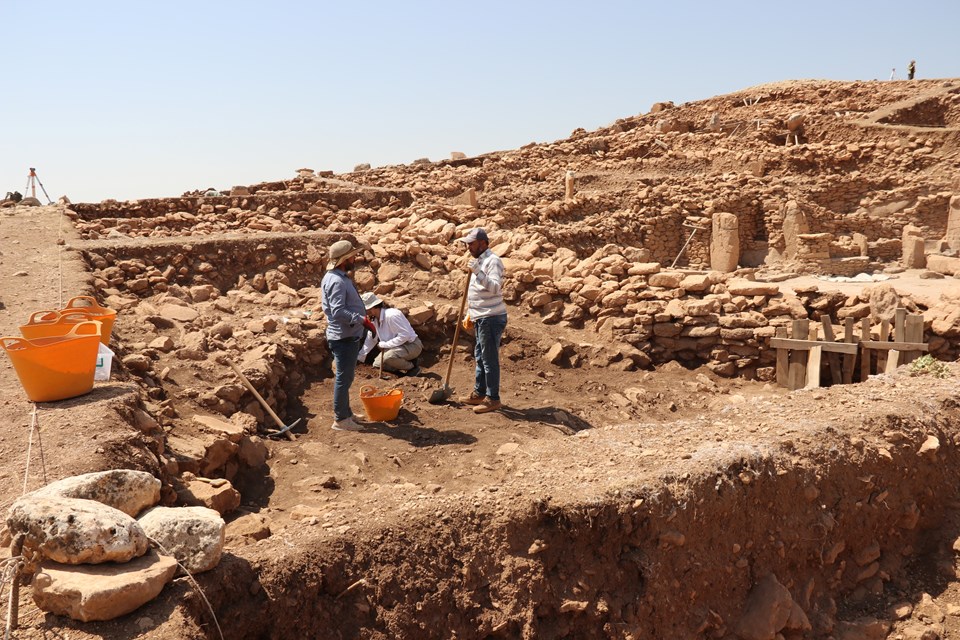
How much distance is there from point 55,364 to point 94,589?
2.15m

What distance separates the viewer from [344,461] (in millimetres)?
5098

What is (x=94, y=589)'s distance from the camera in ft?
8.30

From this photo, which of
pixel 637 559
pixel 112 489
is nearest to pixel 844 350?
pixel 637 559

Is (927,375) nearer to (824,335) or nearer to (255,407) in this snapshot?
(824,335)

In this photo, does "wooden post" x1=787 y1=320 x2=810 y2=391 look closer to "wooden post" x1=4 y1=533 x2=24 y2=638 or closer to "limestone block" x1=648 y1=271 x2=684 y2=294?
"limestone block" x1=648 y1=271 x2=684 y2=294

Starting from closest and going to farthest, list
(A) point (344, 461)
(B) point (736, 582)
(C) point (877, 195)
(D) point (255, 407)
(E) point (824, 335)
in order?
(B) point (736, 582), (A) point (344, 461), (D) point (255, 407), (E) point (824, 335), (C) point (877, 195)

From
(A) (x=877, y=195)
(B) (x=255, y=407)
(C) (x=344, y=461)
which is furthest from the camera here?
(A) (x=877, y=195)

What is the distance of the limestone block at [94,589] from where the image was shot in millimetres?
2529

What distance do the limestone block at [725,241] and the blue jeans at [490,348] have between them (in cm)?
949

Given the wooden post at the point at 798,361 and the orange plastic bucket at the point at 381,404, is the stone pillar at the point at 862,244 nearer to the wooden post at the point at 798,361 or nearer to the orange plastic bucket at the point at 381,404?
the wooden post at the point at 798,361

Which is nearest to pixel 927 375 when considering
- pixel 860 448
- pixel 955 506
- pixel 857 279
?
pixel 955 506

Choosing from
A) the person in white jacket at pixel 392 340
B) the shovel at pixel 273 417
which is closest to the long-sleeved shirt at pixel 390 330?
the person in white jacket at pixel 392 340

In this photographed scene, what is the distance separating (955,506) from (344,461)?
4.28 metres

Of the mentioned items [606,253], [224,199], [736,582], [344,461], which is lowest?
[736,582]
